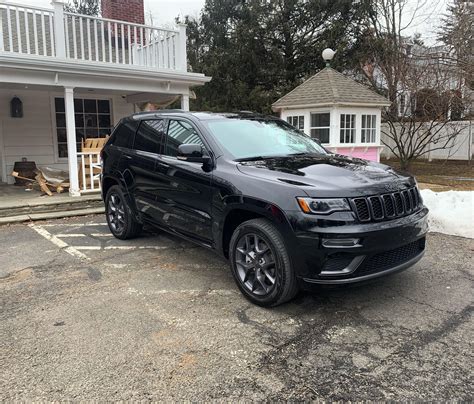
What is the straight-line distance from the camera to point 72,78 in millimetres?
8977

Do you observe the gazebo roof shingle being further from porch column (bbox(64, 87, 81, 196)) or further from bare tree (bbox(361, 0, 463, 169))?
porch column (bbox(64, 87, 81, 196))

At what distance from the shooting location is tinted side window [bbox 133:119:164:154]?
5.29m

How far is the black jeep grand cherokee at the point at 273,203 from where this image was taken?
342cm

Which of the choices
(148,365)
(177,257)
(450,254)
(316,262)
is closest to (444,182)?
(450,254)

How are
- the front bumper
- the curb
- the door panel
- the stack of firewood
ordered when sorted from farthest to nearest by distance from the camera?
the stack of firewood < the curb < the door panel < the front bumper

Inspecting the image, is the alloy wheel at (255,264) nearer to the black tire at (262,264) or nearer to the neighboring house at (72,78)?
the black tire at (262,264)

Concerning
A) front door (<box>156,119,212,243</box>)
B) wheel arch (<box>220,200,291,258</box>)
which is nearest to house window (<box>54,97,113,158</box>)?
front door (<box>156,119,212,243</box>)

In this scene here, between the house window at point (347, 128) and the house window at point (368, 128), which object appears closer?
the house window at point (347, 128)

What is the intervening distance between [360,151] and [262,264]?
→ 9.30 metres

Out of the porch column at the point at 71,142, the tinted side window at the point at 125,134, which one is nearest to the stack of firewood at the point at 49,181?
the porch column at the point at 71,142

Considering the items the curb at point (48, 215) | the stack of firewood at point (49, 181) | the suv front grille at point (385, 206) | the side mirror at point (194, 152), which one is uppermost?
the side mirror at point (194, 152)

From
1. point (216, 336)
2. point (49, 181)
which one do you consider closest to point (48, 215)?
point (49, 181)

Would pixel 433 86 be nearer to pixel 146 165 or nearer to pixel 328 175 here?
pixel 146 165

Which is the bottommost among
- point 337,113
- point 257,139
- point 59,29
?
point 257,139
